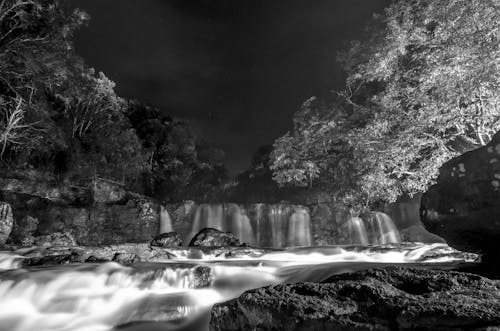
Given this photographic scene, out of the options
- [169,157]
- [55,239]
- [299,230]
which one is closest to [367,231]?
[299,230]

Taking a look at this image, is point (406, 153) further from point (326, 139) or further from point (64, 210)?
point (64, 210)

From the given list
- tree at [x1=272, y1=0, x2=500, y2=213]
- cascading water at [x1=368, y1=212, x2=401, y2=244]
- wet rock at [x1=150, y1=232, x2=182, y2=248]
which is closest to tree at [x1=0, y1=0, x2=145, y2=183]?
wet rock at [x1=150, y1=232, x2=182, y2=248]

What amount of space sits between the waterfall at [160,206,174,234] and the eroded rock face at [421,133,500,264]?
17.7 metres

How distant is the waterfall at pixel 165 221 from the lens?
21000 millimetres

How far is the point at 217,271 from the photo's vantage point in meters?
7.14

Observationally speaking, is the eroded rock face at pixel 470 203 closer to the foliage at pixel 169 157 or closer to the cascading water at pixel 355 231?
the cascading water at pixel 355 231

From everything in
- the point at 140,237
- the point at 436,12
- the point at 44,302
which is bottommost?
the point at 44,302

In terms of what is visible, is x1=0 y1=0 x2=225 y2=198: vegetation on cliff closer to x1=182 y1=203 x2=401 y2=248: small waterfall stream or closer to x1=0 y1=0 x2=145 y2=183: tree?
x1=0 y1=0 x2=145 y2=183: tree

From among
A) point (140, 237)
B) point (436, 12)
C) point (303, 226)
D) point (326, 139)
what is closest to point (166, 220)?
point (140, 237)

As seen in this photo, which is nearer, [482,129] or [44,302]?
[44,302]

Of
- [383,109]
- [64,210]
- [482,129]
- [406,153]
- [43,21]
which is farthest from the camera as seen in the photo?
[64,210]

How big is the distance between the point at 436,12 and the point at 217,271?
28.6ft

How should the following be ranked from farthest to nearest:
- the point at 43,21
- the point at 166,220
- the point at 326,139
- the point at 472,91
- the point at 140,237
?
1. the point at 166,220
2. the point at 140,237
3. the point at 43,21
4. the point at 326,139
5. the point at 472,91

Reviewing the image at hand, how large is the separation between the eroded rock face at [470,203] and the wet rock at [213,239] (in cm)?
1113
